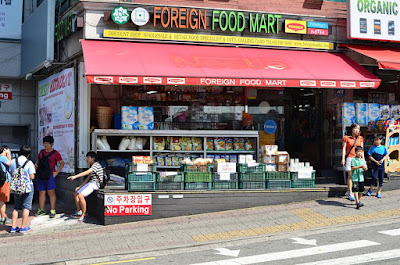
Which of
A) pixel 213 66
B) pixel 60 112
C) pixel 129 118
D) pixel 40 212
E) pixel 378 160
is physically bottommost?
pixel 40 212

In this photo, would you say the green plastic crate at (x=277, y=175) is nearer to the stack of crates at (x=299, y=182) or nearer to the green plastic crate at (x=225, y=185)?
the stack of crates at (x=299, y=182)

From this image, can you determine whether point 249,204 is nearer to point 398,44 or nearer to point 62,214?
point 62,214

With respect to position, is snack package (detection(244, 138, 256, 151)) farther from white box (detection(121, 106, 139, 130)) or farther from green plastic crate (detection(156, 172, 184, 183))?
white box (detection(121, 106, 139, 130))

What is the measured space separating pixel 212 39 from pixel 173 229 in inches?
220

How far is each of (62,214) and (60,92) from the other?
3.84 m

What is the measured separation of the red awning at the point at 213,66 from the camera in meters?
11.7

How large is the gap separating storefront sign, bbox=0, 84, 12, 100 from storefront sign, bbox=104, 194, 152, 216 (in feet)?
25.1

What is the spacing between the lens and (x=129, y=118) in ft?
42.2

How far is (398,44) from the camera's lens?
51.1ft

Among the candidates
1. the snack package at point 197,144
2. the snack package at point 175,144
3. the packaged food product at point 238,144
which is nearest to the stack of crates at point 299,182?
the packaged food product at point 238,144

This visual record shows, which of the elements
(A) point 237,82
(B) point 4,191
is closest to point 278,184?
(A) point 237,82

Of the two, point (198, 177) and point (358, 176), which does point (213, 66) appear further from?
point (358, 176)

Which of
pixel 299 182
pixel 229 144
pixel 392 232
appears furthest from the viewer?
pixel 229 144

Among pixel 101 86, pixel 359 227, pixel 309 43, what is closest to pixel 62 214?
pixel 101 86
